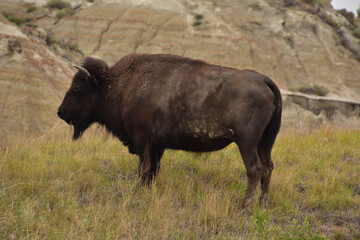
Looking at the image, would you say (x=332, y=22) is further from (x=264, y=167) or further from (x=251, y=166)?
(x=251, y=166)

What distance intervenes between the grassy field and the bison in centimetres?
46

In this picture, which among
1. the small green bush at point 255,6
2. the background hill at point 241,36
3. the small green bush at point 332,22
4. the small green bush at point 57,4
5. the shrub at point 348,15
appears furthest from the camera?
the shrub at point 348,15

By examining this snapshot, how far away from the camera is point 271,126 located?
15.0ft

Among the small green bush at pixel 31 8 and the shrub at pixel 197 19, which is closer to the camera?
the shrub at pixel 197 19

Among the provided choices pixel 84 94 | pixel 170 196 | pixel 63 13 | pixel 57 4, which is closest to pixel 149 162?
pixel 170 196

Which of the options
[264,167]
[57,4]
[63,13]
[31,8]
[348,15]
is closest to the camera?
[264,167]

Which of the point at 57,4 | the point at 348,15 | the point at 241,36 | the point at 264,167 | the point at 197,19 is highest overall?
the point at 264,167

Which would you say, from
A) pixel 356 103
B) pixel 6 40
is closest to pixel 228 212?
pixel 6 40

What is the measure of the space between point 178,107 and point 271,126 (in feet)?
4.00

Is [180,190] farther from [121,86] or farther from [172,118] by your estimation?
[121,86]

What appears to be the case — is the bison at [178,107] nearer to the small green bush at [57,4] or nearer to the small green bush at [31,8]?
the small green bush at [31,8]

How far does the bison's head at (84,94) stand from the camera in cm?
583

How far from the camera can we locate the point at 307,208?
15.9 ft

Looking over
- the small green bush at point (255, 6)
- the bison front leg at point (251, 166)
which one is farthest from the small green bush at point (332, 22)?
the bison front leg at point (251, 166)
